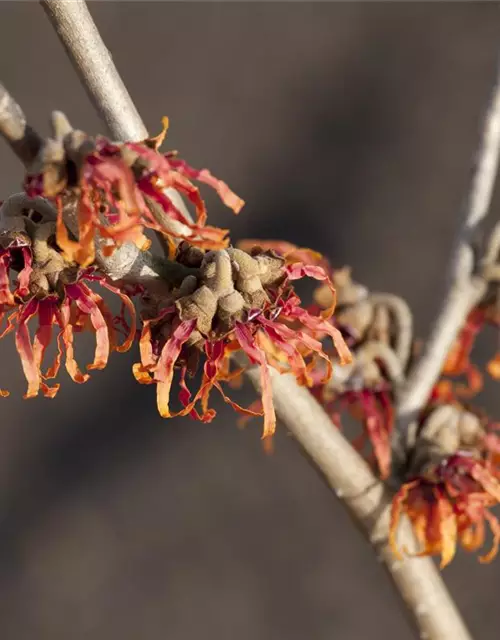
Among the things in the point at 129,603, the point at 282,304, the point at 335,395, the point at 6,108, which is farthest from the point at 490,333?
the point at 6,108

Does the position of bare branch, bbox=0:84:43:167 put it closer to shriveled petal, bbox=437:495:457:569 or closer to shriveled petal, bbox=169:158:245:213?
shriveled petal, bbox=169:158:245:213

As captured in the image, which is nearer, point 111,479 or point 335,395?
point 335,395

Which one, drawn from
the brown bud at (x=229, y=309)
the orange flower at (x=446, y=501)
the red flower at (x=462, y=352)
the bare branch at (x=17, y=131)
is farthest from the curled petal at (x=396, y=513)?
the bare branch at (x=17, y=131)

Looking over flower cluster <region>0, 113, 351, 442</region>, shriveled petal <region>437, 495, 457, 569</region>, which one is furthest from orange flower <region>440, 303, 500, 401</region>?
flower cluster <region>0, 113, 351, 442</region>

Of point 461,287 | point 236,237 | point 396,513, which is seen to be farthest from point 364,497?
point 236,237

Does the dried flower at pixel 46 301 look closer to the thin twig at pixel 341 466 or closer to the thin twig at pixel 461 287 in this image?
the thin twig at pixel 341 466

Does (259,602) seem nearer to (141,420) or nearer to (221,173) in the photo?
(141,420)
